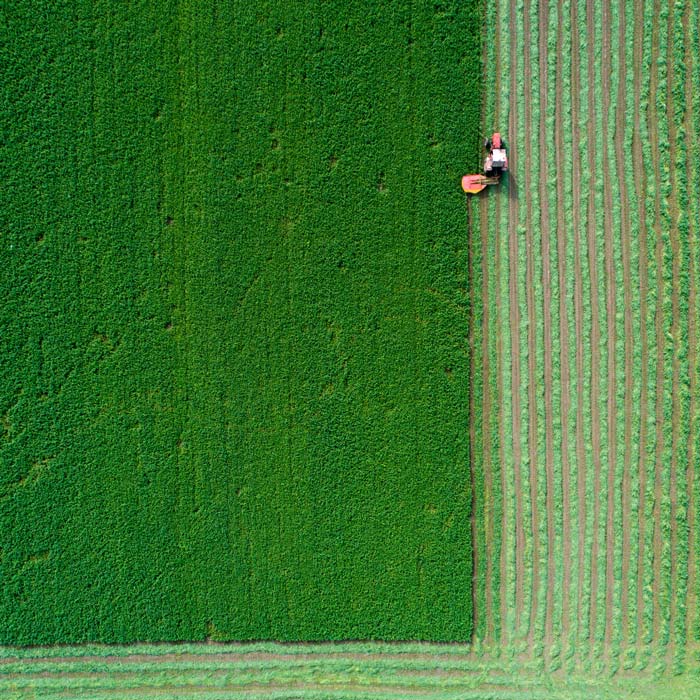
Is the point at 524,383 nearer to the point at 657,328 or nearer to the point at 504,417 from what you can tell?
the point at 504,417

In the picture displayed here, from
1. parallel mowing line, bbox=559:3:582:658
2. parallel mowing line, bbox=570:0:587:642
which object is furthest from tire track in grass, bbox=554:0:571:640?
parallel mowing line, bbox=570:0:587:642

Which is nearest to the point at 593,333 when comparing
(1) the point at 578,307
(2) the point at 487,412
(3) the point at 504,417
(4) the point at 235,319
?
(1) the point at 578,307

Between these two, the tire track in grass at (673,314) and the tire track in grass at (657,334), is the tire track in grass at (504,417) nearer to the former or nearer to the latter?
the tire track in grass at (657,334)

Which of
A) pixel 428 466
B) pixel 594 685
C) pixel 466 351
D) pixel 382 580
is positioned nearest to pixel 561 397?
pixel 466 351

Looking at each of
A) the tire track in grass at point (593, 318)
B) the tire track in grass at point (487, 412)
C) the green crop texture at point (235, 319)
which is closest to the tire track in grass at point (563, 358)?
the tire track in grass at point (593, 318)

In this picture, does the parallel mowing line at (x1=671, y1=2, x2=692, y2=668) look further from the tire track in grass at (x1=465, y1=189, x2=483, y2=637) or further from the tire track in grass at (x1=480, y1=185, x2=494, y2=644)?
the tire track in grass at (x1=465, y1=189, x2=483, y2=637)
